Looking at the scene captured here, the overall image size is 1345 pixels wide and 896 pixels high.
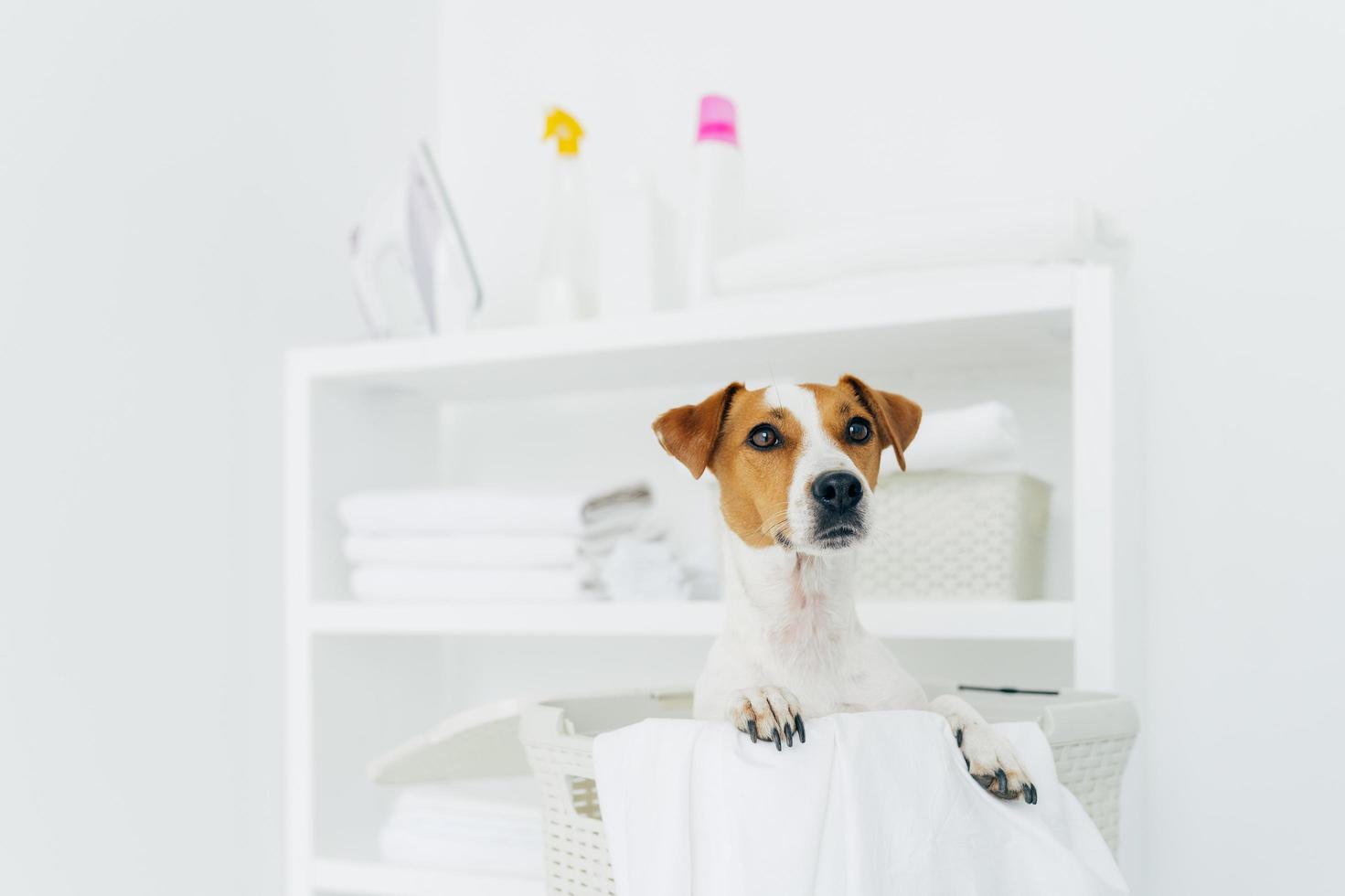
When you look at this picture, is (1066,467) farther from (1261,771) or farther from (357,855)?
(357,855)

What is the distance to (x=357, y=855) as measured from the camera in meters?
1.57

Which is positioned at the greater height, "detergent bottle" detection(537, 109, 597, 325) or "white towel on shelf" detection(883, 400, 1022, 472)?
"detergent bottle" detection(537, 109, 597, 325)

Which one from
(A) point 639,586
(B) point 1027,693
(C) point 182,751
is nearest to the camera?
(B) point 1027,693

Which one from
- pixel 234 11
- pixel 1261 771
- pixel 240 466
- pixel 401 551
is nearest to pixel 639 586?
pixel 401 551

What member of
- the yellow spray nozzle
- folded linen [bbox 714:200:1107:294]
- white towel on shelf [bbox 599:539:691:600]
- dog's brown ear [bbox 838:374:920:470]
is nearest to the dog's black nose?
dog's brown ear [bbox 838:374:920:470]

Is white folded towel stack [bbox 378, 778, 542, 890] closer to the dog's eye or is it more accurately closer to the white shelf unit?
the white shelf unit

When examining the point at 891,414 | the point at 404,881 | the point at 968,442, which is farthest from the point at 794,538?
the point at 404,881

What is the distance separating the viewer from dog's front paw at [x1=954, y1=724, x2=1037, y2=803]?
78cm

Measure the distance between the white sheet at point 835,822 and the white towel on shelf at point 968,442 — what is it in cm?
48

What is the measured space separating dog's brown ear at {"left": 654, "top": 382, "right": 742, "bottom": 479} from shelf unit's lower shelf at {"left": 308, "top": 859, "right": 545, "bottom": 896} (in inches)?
24.4

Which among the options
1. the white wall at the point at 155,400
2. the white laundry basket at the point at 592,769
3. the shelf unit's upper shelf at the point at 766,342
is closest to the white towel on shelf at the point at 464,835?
the white wall at the point at 155,400

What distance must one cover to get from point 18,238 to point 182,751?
67cm

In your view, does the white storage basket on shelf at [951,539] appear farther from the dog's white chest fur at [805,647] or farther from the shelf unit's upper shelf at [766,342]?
the dog's white chest fur at [805,647]

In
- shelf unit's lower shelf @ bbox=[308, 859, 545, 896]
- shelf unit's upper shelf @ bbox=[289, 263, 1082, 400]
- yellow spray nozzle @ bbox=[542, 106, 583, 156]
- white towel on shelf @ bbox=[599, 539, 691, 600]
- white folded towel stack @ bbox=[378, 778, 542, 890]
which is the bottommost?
shelf unit's lower shelf @ bbox=[308, 859, 545, 896]
